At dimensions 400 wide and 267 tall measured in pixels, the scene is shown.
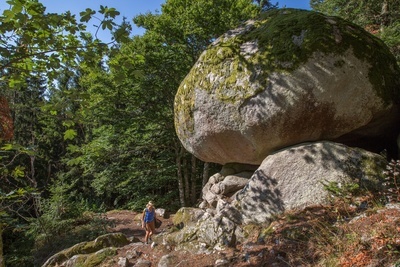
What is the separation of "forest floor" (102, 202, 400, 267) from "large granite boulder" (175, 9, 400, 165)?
184 centimetres

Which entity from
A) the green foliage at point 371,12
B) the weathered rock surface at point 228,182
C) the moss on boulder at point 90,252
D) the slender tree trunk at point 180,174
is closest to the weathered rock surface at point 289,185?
the weathered rock surface at point 228,182

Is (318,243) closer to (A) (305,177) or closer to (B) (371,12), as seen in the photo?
(A) (305,177)

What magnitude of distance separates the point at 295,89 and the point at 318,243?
2.93 meters

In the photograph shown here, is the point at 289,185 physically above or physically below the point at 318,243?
above

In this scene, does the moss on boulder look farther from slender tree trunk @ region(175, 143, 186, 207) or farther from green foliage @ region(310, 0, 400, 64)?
green foliage @ region(310, 0, 400, 64)

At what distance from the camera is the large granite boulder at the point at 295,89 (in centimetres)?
563

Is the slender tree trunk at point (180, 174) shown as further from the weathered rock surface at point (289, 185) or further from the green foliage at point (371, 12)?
the green foliage at point (371, 12)

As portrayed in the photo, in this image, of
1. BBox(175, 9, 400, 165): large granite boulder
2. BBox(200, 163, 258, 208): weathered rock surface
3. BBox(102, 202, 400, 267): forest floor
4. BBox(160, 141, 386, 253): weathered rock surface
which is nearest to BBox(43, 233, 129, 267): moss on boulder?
BBox(102, 202, 400, 267): forest floor

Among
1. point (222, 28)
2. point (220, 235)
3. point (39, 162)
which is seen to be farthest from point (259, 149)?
point (39, 162)

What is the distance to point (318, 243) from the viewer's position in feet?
13.0

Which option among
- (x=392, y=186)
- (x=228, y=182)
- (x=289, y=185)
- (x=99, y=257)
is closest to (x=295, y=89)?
(x=289, y=185)

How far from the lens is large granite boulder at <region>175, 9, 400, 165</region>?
18.5ft

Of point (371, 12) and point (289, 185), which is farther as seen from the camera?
point (371, 12)

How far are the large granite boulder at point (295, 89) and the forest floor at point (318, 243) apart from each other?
1836 millimetres
